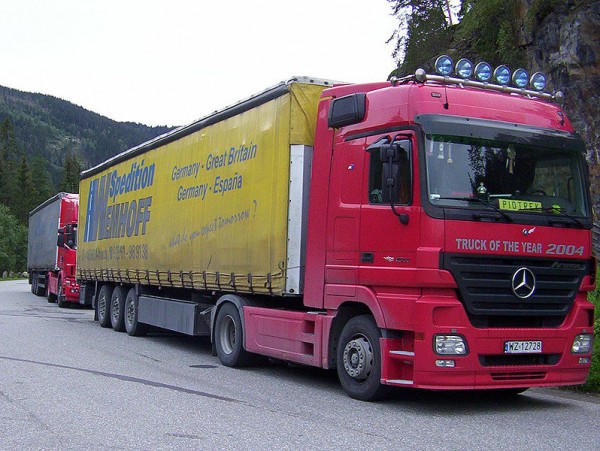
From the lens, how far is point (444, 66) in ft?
27.6

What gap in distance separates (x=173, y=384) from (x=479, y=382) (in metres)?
3.65

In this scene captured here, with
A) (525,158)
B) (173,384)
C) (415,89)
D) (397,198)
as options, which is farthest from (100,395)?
(525,158)

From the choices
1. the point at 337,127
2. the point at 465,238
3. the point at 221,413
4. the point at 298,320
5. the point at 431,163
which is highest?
the point at 337,127

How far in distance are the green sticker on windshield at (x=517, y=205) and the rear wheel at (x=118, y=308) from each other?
10571mm

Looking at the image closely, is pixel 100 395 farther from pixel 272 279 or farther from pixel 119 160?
pixel 119 160

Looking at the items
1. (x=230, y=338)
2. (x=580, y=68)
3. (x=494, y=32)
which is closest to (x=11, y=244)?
(x=494, y=32)

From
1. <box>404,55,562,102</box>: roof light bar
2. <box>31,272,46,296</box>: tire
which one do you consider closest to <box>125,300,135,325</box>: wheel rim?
<box>404,55,562,102</box>: roof light bar

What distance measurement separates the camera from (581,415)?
7.85 m

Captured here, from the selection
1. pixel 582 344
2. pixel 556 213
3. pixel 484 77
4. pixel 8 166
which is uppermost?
pixel 8 166

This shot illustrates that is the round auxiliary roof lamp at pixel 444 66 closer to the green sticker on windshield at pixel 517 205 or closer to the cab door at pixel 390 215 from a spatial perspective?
the cab door at pixel 390 215

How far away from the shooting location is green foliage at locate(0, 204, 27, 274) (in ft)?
280

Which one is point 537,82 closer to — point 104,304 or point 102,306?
point 104,304

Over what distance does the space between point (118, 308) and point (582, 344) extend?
10843 mm

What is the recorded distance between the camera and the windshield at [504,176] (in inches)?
302
